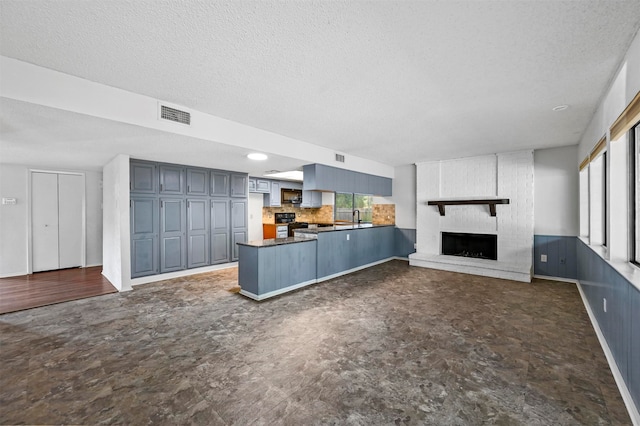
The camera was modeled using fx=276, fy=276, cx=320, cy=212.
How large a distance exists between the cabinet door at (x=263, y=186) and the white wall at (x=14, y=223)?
4.64 meters

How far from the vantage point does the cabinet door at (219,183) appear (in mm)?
5812

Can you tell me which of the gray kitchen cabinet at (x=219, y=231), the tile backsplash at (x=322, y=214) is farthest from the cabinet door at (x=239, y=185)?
the tile backsplash at (x=322, y=214)

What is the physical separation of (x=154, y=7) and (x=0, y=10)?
36.8 inches

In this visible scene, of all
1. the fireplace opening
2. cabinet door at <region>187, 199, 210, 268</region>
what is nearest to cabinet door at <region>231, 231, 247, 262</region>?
cabinet door at <region>187, 199, 210, 268</region>

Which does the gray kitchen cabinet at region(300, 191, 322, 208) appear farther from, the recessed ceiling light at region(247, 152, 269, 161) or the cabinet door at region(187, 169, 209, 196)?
the cabinet door at region(187, 169, 209, 196)

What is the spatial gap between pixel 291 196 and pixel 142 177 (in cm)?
417

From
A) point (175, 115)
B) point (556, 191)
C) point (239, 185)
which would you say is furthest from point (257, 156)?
point (556, 191)

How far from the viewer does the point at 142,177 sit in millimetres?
4863

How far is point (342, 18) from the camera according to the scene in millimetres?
1693

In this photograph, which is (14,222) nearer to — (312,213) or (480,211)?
(312,213)

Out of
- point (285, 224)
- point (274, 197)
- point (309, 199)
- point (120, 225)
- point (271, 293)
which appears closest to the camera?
point (271, 293)

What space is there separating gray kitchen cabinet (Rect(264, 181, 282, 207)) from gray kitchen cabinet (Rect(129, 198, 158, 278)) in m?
3.24

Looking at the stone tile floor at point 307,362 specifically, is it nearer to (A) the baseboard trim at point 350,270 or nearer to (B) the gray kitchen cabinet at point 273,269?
(B) the gray kitchen cabinet at point 273,269

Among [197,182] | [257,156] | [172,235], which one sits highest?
[257,156]
